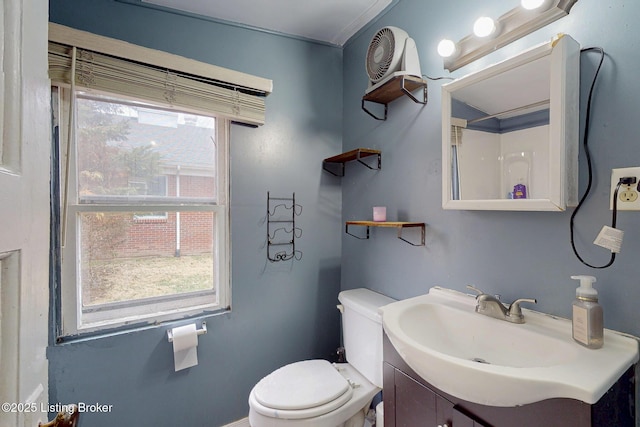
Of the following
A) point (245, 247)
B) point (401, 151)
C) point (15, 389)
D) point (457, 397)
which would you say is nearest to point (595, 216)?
point (457, 397)

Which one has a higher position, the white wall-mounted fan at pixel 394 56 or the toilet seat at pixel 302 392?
the white wall-mounted fan at pixel 394 56

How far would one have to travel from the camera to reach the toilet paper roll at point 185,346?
1473 mm

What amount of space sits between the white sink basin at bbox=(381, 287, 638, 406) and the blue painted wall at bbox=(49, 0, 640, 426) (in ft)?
0.36

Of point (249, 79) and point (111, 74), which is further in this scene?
point (249, 79)

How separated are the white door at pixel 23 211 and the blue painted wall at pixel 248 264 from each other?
119cm

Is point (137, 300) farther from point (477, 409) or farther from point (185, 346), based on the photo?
point (477, 409)

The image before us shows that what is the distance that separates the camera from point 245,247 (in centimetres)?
171

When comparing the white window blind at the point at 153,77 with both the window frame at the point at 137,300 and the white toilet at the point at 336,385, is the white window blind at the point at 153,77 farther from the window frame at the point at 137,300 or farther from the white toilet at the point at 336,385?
the white toilet at the point at 336,385

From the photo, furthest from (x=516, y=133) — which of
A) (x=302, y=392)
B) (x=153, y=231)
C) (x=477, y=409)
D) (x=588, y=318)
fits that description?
(x=153, y=231)

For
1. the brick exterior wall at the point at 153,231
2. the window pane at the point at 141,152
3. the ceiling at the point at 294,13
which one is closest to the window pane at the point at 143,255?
the brick exterior wall at the point at 153,231

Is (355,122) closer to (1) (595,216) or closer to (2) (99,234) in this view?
(1) (595,216)

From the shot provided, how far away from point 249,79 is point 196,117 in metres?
0.37

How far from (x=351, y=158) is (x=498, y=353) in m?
1.21

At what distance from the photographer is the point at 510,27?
3.33ft
